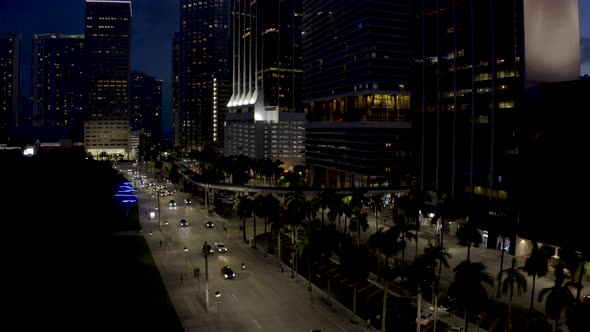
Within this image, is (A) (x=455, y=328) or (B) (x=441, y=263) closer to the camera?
(A) (x=455, y=328)

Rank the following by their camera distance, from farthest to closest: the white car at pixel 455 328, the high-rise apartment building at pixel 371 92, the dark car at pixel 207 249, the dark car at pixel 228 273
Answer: the high-rise apartment building at pixel 371 92, the dark car at pixel 228 273, the dark car at pixel 207 249, the white car at pixel 455 328

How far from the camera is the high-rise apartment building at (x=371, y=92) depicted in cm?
13762

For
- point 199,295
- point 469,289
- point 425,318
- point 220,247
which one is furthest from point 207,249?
point 469,289

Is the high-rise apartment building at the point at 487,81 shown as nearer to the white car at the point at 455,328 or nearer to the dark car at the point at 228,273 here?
the white car at the point at 455,328

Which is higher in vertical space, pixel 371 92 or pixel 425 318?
pixel 371 92

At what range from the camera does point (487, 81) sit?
9200 centimetres

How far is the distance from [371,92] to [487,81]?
49255mm

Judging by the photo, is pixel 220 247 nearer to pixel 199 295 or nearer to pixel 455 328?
pixel 199 295

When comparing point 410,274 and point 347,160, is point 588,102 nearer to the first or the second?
point 410,274

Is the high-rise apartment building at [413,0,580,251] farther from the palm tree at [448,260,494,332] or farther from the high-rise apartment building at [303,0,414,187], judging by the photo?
the palm tree at [448,260,494,332]

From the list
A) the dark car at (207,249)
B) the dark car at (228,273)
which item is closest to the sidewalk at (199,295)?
the dark car at (228,273)

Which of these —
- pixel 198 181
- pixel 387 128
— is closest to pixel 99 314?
pixel 198 181

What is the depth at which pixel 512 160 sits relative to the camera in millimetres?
85250

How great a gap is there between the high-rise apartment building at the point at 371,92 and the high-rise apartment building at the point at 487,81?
2665 cm
